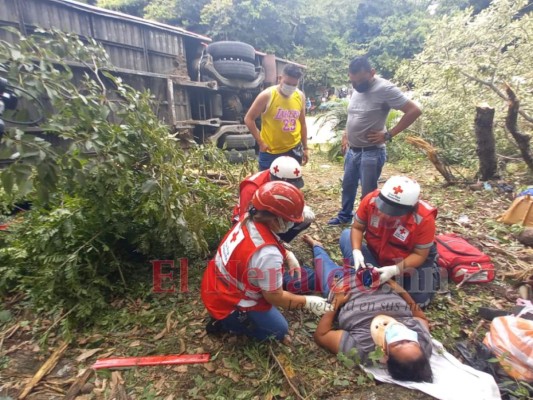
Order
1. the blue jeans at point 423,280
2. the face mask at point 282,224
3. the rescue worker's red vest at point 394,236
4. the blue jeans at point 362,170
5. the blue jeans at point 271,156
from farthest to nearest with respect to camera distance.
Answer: the blue jeans at point 271,156, the blue jeans at point 362,170, the blue jeans at point 423,280, the rescue worker's red vest at point 394,236, the face mask at point 282,224

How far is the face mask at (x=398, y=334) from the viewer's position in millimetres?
1860

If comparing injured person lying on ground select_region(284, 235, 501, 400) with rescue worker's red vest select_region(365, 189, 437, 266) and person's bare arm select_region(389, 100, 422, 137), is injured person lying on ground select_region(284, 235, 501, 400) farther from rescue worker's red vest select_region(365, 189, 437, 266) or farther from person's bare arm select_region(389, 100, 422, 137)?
person's bare arm select_region(389, 100, 422, 137)

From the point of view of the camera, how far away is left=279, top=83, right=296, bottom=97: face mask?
3445 millimetres

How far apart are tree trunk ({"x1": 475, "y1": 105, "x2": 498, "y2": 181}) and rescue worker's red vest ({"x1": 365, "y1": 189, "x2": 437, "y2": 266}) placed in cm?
335

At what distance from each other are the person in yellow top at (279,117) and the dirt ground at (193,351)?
5.34 feet

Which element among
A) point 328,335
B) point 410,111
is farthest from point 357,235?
point 410,111

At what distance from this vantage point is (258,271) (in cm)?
178

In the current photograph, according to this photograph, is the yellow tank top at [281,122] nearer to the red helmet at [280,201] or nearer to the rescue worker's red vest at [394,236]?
the rescue worker's red vest at [394,236]

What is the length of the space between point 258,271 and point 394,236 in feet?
4.24

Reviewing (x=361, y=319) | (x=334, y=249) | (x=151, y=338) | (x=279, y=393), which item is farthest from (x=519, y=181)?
(x=151, y=338)

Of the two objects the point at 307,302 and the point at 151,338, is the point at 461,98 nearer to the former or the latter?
the point at 307,302

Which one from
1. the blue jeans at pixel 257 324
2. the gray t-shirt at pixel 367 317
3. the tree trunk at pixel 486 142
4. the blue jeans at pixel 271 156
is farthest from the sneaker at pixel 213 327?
the tree trunk at pixel 486 142

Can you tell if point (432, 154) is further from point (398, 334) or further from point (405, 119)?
point (398, 334)

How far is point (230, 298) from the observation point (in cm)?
194
